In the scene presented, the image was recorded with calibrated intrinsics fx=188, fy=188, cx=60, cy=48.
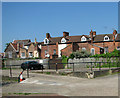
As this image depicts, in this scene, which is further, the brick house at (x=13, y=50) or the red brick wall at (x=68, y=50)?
the brick house at (x=13, y=50)

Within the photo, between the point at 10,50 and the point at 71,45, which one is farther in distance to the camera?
the point at 10,50

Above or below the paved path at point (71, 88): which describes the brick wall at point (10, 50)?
above

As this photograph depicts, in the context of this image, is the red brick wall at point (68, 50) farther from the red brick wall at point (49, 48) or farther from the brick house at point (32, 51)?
the brick house at point (32, 51)

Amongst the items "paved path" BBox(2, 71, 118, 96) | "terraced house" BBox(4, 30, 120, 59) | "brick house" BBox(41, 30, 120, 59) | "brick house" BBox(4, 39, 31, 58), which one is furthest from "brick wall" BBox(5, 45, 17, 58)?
"paved path" BBox(2, 71, 118, 96)

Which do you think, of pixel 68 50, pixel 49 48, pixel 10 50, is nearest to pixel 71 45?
pixel 68 50

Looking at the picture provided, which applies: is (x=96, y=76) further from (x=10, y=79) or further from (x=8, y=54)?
(x=8, y=54)

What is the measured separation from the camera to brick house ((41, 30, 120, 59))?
52.3 m

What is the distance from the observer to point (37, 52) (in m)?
59.8

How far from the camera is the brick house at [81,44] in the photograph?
52312mm

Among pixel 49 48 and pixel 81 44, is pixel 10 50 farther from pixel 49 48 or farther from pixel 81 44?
pixel 81 44

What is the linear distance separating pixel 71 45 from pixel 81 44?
14.9 ft

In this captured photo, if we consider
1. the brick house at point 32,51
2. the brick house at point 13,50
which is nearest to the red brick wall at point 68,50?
the brick house at point 32,51

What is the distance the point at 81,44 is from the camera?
184 ft

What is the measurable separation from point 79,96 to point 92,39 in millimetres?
46815
